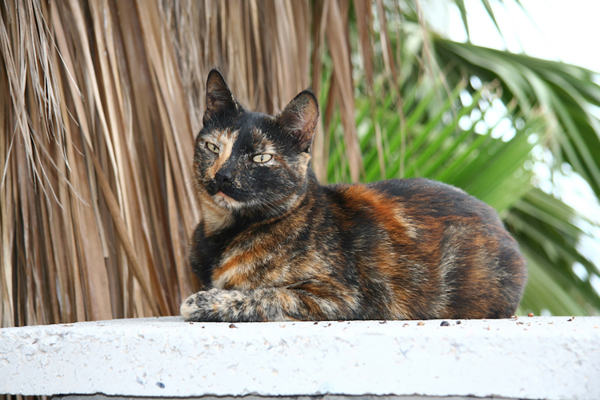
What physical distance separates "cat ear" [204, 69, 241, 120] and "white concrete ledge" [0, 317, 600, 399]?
66 cm

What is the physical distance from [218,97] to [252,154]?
8.5 inches

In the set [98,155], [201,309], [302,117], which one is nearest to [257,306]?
[201,309]

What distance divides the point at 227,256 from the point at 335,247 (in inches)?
10.7

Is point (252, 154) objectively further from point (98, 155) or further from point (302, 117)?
point (98, 155)

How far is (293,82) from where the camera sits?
1798mm

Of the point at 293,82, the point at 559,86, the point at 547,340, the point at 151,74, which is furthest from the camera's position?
the point at 559,86

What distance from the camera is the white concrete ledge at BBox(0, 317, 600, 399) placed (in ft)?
2.64

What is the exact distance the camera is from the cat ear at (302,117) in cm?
132

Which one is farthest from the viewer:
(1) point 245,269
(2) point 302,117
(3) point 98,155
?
(3) point 98,155

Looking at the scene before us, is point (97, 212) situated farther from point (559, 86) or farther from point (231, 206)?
point (559, 86)

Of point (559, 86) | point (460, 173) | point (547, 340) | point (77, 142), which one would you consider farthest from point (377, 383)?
point (559, 86)

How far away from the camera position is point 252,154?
1.29 m

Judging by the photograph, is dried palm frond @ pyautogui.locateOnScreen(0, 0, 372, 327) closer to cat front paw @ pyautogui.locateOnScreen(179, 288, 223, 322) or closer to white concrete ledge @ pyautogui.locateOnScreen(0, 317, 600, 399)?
cat front paw @ pyautogui.locateOnScreen(179, 288, 223, 322)

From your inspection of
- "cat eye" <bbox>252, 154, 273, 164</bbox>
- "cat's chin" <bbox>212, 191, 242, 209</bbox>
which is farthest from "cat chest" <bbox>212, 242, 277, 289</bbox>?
"cat eye" <bbox>252, 154, 273, 164</bbox>
